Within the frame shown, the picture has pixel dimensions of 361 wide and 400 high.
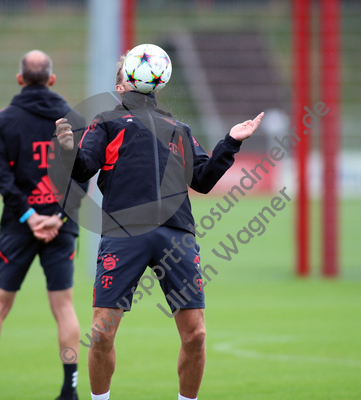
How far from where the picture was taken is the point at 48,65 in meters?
4.48

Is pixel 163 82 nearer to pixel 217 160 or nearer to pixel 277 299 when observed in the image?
pixel 217 160

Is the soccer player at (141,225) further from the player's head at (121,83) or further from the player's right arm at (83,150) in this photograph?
the player's head at (121,83)

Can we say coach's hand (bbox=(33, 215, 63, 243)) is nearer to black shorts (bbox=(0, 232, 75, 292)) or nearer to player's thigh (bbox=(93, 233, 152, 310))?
black shorts (bbox=(0, 232, 75, 292))

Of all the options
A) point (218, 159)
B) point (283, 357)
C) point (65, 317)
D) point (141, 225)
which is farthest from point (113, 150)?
point (283, 357)

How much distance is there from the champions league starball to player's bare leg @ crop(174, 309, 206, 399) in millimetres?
1236

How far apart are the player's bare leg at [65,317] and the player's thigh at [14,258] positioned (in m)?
0.24

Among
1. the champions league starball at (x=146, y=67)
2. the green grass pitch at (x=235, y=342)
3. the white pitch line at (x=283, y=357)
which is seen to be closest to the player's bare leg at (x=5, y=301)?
the green grass pitch at (x=235, y=342)

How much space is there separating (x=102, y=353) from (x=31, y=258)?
3.78 feet

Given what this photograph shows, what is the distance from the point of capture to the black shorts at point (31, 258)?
427 cm

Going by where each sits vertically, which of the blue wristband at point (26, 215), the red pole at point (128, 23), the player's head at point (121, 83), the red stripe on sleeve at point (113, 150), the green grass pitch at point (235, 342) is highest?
the red pole at point (128, 23)

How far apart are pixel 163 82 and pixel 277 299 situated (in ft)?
17.6

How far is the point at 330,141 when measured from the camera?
10359 mm

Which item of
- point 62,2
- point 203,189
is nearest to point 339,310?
point 203,189

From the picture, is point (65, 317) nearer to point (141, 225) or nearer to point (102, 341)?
point (102, 341)
